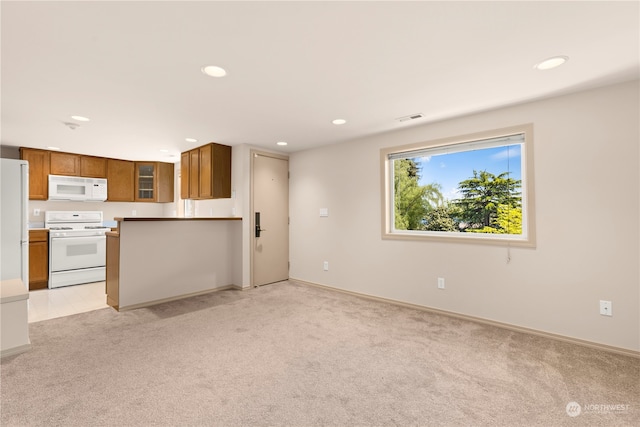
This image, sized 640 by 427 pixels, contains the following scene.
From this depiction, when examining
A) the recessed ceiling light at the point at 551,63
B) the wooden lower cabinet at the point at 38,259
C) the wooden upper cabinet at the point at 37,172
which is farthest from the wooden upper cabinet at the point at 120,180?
the recessed ceiling light at the point at 551,63

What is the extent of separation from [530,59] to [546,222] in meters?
1.48

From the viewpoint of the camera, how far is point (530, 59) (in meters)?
2.04

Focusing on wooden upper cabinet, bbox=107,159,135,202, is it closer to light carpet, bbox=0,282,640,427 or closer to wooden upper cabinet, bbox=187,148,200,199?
wooden upper cabinet, bbox=187,148,200,199

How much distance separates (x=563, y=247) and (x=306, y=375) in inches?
98.2

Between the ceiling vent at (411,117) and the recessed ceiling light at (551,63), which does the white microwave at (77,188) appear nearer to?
the ceiling vent at (411,117)

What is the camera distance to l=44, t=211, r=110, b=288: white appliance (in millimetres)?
4500

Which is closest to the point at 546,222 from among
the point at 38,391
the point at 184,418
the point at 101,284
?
the point at 184,418

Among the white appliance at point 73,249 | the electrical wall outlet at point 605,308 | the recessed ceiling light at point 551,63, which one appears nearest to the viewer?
the recessed ceiling light at point 551,63

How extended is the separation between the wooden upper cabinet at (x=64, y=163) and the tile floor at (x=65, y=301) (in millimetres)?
1985

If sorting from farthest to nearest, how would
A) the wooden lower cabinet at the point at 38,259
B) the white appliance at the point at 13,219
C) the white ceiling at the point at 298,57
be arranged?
Result: the wooden lower cabinet at the point at 38,259, the white appliance at the point at 13,219, the white ceiling at the point at 298,57

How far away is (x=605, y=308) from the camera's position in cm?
246

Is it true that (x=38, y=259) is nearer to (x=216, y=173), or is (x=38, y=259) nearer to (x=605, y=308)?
(x=216, y=173)

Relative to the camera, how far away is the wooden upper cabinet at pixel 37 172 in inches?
186

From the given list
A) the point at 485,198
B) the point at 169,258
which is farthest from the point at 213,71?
the point at 485,198
